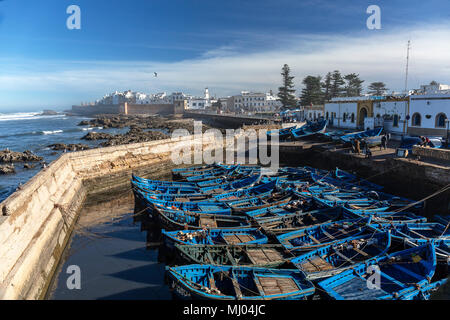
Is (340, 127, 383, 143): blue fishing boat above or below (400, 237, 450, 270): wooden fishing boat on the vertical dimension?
above

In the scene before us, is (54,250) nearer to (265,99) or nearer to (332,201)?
(332,201)

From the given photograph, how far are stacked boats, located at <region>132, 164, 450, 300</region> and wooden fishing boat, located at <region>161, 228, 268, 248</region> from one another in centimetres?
4

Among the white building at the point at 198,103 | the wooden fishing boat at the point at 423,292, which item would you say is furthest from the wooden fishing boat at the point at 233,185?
the white building at the point at 198,103

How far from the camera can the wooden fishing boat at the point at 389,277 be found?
26.7 feet

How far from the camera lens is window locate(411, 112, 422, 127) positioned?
25.0m

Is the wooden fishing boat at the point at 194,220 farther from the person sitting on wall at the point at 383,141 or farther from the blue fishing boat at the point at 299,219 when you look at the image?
the person sitting on wall at the point at 383,141

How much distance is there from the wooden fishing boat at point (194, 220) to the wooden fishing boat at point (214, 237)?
24.1 inches

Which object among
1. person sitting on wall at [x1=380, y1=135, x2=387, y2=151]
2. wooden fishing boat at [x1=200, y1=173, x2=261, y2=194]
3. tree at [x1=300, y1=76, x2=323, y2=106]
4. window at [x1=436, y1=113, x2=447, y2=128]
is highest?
tree at [x1=300, y1=76, x2=323, y2=106]

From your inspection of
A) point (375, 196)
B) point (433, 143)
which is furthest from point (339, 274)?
point (433, 143)

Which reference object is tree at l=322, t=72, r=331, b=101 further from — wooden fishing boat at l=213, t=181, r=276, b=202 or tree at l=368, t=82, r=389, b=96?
wooden fishing boat at l=213, t=181, r=276, b=202

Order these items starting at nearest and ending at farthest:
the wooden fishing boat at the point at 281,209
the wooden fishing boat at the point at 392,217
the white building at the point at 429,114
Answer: the wooden fishing boat at the point at 392,217
the wooden fishing boat at the point at 281,209
the white building at the point at 429,114

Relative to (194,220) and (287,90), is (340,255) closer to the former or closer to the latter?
(194,220)

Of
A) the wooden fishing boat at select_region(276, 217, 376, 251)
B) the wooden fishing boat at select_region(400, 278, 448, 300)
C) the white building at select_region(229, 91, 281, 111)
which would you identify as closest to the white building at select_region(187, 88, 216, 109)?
the white building at select_region(229, 91, 281, 111)
